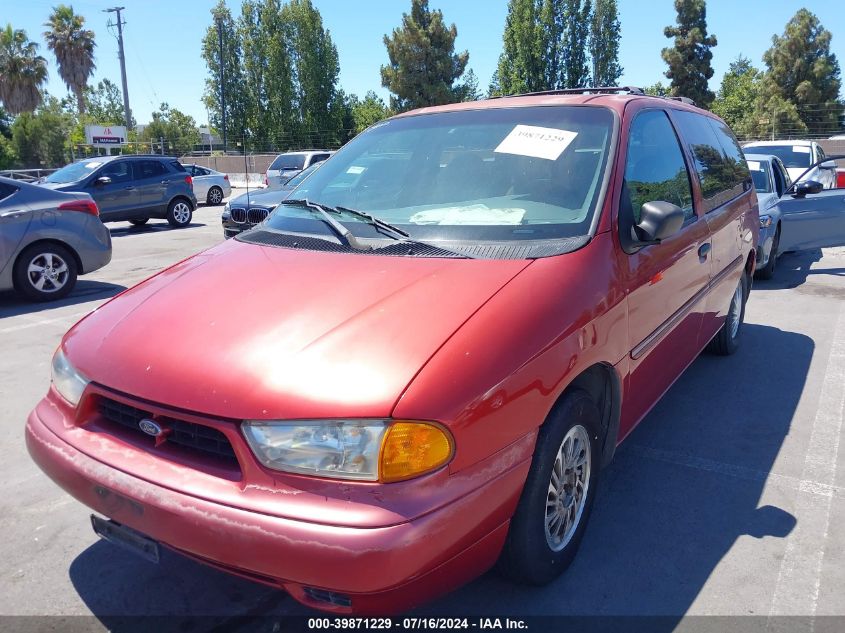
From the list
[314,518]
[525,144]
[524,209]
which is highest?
[525,144]

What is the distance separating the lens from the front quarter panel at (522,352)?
2049 mm

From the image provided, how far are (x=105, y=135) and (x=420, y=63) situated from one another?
73.3 ft

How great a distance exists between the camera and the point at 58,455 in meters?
2.43

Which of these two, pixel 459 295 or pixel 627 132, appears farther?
pixel 627 132

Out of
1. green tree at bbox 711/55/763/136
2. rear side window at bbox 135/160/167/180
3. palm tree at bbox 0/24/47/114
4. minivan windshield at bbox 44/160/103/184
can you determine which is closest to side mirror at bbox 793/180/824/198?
rear side window at bbox 135/160/167/180

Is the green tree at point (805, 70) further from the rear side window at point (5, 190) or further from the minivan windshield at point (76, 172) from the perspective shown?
the rear side window at point (5, 190)

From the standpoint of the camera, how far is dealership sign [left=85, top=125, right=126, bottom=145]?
132ft

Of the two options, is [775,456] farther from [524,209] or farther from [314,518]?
[314,518]

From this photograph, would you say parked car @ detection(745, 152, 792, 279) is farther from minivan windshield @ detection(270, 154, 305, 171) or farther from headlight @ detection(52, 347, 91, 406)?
minivan windshield @ detection(270, 154, 305, 171)

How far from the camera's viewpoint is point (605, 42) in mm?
52406

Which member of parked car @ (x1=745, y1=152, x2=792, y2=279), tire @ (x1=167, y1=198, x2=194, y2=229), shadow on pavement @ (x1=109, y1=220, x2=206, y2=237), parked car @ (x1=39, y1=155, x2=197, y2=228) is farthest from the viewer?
tire @ (x1=167, y1=198, x2=194, y2=229)

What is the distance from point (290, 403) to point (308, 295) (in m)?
0.61

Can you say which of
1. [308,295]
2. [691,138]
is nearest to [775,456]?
[691,138]

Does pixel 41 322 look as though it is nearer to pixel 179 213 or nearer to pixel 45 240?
pixel 45 240
